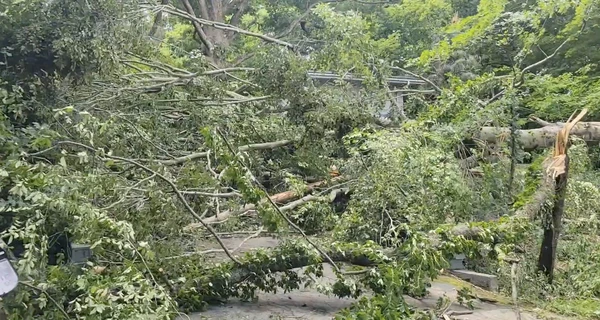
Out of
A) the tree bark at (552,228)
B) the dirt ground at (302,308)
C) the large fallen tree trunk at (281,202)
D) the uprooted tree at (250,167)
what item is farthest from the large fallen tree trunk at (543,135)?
the dirt ground at (302,308)

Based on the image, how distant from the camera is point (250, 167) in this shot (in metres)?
5.85

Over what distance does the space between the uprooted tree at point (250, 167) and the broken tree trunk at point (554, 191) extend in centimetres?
2

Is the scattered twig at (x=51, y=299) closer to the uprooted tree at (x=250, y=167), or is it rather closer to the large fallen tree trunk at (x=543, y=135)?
the uprooted tree at (x=250, y=167)

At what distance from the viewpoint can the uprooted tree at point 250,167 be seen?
315 cm

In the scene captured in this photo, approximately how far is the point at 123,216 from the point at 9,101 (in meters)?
1.21

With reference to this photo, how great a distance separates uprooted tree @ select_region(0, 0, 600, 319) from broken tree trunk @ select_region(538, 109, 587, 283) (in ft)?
0.05

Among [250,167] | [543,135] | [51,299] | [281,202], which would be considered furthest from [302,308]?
[543,135]

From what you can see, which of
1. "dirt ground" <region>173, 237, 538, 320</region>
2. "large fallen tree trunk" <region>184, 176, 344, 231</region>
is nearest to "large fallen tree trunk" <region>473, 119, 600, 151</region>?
"large fallen tree trunk" <region>184, 176, 344, 231</region>

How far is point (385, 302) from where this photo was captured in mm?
3270

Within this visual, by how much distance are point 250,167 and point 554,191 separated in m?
3.03

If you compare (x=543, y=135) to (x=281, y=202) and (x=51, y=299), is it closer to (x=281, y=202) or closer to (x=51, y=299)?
(x=281, y=202)

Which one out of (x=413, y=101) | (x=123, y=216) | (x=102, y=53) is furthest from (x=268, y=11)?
(x=123, y=216)

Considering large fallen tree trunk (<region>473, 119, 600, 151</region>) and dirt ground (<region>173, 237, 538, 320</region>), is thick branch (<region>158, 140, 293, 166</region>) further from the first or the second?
large fallen tree trunk (<region>473, 119, 600, 151</region>)

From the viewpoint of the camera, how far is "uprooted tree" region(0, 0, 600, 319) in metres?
3.15
